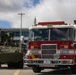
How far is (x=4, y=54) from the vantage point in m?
23.7

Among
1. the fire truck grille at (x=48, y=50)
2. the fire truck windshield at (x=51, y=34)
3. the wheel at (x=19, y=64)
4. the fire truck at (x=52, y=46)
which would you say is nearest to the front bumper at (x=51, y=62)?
the fire truck at (x=52, y=46)

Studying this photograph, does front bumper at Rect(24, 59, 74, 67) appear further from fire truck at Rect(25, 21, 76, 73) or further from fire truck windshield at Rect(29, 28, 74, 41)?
fire truck windshield at Rect(29, 28, 74, 41)

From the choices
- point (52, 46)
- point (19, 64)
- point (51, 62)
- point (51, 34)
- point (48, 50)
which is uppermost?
point (51, 34)

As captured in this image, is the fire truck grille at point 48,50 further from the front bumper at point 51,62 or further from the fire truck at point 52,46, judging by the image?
the front bumper at point 51,62

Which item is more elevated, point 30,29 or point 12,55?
point 30,29

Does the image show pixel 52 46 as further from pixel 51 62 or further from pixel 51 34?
pixel 51 62

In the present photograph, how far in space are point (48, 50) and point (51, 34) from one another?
91 cm

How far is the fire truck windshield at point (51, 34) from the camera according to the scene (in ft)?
58.2

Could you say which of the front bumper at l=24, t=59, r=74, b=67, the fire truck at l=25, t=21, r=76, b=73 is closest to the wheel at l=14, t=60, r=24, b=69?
the fire truck at l=25, t=21, r=76, b=73

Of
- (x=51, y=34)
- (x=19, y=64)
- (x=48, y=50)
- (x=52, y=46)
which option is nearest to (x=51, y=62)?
(x=48, y=50)

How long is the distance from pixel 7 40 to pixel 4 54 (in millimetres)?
4555

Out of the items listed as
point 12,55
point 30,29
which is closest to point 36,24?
point 30,29

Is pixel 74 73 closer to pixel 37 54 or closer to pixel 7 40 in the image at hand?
pixel 37 54

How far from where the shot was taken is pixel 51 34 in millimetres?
17969
